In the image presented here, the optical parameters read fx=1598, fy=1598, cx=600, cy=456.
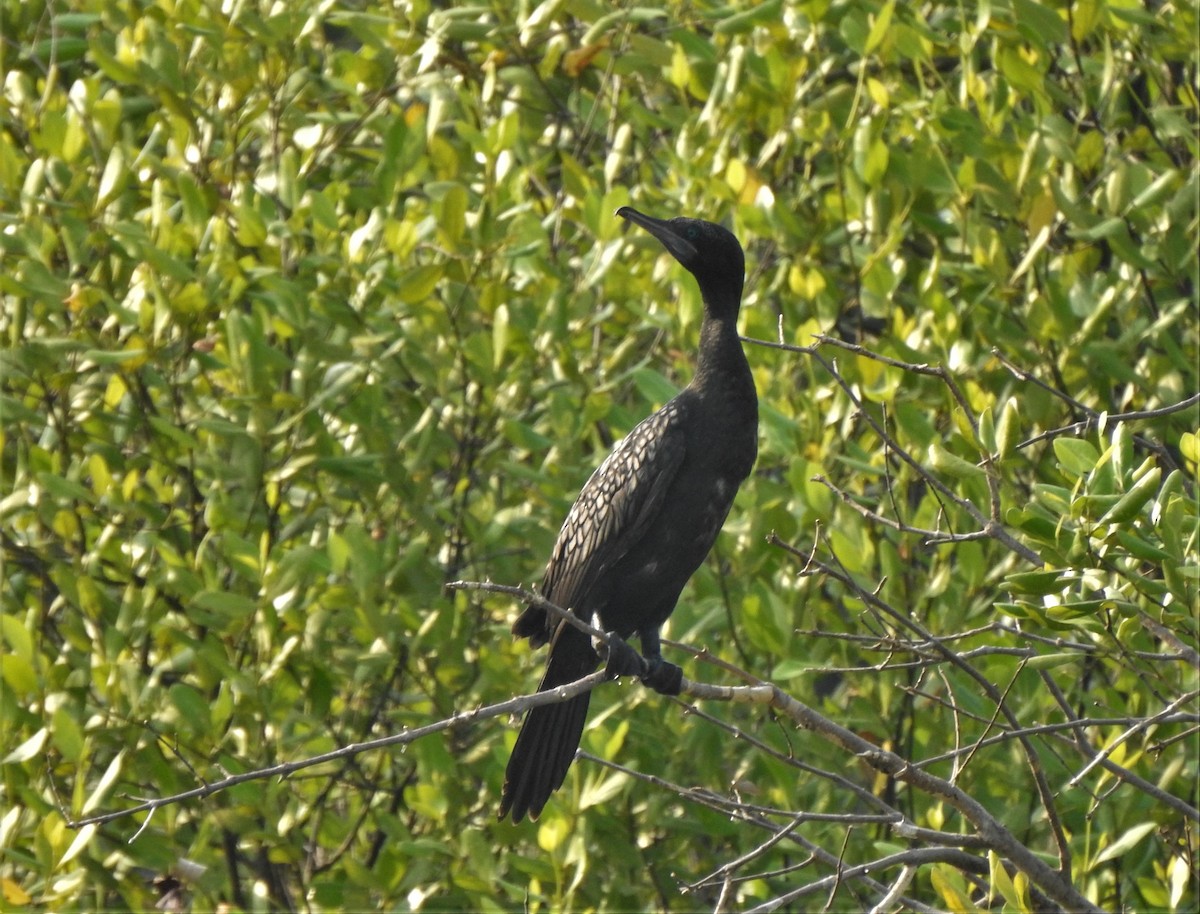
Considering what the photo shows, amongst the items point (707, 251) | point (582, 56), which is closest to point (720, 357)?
point (707, 251)

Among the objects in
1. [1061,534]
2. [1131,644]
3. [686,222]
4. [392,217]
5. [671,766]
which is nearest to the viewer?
[1061,534]

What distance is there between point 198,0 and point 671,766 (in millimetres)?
2990

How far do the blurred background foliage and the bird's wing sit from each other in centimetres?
→ 32

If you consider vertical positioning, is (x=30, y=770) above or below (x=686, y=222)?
below

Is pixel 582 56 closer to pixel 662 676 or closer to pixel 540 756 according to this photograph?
pixel 662 676

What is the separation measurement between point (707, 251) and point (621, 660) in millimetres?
1137

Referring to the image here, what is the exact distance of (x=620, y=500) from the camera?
4195mm

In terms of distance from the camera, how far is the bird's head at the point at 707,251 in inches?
169

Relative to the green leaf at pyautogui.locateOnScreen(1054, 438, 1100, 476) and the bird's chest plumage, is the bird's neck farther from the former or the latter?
the green leaf at pyautogui.locateOnScreen(1054, 438, 1100, 476)

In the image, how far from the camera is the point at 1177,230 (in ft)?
15.2

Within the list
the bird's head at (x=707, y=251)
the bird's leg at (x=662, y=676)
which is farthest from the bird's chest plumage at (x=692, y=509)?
the bird's head at (x=707, y=251)

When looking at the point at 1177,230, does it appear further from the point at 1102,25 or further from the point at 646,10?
the point at 646,10

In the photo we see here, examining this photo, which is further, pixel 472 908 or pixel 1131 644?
pixel 472 908

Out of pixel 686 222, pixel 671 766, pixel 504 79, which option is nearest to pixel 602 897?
pixel 671 766
